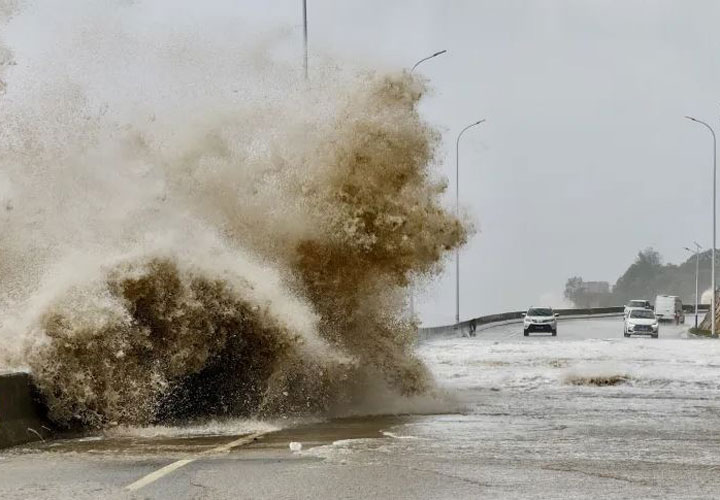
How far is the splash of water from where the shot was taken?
49.6 ft

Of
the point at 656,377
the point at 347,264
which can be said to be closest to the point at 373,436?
the point at 347,264

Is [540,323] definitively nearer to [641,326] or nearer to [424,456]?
[641,326]

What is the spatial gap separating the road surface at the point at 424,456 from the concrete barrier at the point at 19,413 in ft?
1.05

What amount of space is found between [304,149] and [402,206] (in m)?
1.56

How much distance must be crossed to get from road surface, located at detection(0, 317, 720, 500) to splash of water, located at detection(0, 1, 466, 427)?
885 mm

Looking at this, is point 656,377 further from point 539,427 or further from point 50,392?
point 50,392

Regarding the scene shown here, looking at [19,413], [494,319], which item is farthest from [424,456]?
[494,319]

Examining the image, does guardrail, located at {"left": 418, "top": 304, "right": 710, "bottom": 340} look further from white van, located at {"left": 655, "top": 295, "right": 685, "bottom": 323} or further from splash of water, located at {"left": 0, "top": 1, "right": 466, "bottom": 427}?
splash of water, located at {"left": 0, "top": 1, "right": 466, "bottom": 427}

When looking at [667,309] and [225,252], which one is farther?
[667,309]

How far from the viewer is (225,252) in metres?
17.2

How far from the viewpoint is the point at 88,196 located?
18328 millimetres

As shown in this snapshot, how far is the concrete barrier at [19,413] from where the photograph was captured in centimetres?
1328

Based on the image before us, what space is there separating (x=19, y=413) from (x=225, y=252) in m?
4.16

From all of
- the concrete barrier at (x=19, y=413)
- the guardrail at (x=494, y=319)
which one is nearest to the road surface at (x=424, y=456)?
the concrete barrier at (x=19, y=413)
